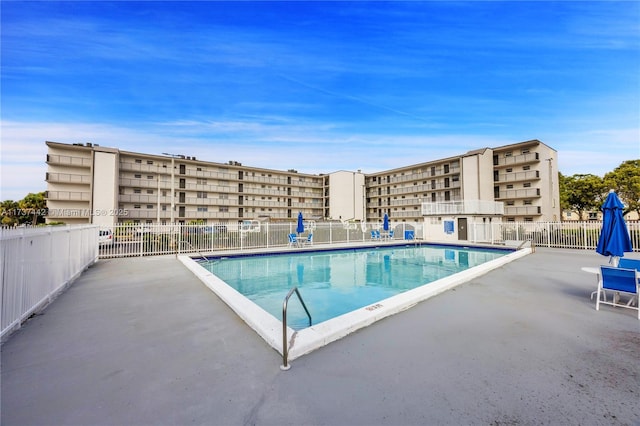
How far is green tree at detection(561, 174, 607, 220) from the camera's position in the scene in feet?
125

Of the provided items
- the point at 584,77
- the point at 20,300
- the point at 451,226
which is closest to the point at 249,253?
the point at 20,300

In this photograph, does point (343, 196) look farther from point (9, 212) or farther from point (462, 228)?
point (9, 212)

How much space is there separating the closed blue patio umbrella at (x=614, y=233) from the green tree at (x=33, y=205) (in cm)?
6324

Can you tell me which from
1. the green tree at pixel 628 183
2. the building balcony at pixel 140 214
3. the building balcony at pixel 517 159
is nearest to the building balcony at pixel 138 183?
the building balcony at pixel 140 214

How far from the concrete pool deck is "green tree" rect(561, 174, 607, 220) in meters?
46.5

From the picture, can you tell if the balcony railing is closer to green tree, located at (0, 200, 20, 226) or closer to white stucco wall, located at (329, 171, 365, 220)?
green tree, located at (0, 200, 20, 226)

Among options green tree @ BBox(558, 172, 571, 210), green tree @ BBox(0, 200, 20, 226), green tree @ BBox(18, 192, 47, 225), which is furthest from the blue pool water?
green tree @ BBox(0, 200, 20, 226)

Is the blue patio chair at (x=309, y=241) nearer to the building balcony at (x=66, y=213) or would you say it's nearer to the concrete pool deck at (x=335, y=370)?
the concrete pool deck at (x=335, y=370)

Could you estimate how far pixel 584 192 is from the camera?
39.7 metres

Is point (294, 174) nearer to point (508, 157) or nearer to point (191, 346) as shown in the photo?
point (508, 157)

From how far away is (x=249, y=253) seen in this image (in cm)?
1582

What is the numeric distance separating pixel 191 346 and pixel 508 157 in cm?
4089

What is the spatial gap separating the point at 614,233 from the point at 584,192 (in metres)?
46.2

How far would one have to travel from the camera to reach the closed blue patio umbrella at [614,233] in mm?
6004
